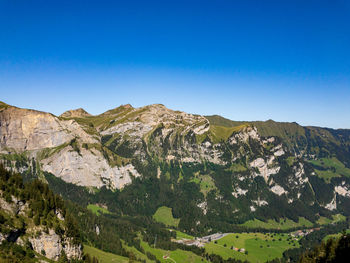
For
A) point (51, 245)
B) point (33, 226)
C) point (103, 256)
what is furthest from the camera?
point (103, 256)

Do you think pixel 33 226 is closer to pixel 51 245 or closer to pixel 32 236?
pixel 32 236

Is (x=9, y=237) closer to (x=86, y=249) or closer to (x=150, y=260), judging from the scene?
(x=86, y=249)

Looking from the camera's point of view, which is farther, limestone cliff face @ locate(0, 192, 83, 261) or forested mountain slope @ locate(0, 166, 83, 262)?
limestone cliff face @ locate(0, 192, 83, 261)

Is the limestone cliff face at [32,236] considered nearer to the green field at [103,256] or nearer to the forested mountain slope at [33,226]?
the forested mountain slope at [33,226]

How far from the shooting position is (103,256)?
159250mm

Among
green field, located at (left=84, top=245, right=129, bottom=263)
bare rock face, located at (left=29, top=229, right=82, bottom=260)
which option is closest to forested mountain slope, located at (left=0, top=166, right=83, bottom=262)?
bare rock face, located at (left=29, top=229, right=82, bottom=260)

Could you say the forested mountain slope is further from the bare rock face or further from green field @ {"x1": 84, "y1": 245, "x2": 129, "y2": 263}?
green field @ {"x1": 84, "y1": 245, "x2": 129, "y2": 263}

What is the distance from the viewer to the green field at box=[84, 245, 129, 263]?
155m

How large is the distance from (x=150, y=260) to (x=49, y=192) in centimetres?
9125

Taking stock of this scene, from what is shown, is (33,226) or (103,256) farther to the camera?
(103,256)

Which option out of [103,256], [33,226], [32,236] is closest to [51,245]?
[32,236]

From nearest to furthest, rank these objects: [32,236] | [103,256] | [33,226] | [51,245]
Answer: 1. [32,236]
2. [33,226]
3. [51,245]
4. [103,256]

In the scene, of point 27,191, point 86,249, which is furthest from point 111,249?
point 27,191

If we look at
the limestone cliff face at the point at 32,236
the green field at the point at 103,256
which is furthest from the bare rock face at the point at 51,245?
the green field at the point at 103,256
